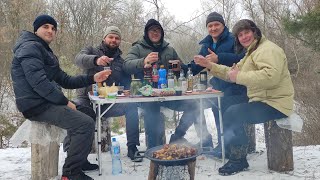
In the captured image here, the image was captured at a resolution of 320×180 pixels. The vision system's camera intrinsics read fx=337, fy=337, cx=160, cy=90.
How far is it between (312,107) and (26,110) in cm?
A: 728

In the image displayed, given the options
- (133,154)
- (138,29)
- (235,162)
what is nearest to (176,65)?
(133,154)

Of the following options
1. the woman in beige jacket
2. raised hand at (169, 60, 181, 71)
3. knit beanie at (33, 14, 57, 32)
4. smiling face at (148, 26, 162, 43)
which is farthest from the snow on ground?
knit beanie at (33, 14, 57, 32)

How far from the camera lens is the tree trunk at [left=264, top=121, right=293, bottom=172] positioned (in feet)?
12.0

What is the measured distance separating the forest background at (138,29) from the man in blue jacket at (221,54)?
290 centimetres

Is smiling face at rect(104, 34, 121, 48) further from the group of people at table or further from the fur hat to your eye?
the fur hat

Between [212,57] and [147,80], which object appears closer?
[147,80]

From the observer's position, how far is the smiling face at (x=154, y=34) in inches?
179

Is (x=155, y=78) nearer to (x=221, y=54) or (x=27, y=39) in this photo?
(x=221, y=54)

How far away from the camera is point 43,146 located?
11.6 feet

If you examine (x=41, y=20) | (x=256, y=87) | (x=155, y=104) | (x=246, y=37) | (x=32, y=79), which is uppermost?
(x=41, y=20)

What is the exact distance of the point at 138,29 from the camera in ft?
26.3

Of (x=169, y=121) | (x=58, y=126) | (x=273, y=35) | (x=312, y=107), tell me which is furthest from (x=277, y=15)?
(x=58, y=126)

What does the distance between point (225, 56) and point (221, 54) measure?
5cm

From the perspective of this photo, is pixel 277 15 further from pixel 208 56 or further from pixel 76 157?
pixel 76 157
